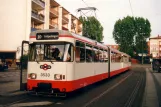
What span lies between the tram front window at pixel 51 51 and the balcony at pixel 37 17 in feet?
93.8

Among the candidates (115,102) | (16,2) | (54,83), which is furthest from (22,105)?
(16,2)

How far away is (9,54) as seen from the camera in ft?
127

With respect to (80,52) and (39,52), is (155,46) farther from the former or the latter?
(39,52)

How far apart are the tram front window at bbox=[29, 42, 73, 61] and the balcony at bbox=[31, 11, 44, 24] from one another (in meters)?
28.6

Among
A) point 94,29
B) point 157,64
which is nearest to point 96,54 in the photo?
point 157,64

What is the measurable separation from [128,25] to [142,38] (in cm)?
582

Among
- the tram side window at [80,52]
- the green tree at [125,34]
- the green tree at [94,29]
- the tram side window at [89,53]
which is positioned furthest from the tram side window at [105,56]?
the green tree at [125,34]

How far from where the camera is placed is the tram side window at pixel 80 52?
11.2 meters

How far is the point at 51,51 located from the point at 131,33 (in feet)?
219

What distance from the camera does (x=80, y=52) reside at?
11.7m

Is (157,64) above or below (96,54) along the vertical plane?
below

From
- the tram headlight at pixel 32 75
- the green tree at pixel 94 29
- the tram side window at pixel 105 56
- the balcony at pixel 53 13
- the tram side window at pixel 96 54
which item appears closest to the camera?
the tram headlight at pixel 32 75

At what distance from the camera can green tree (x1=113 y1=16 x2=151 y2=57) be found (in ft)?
246

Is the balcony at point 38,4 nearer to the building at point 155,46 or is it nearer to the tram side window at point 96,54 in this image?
the tram side window at point 96,54
